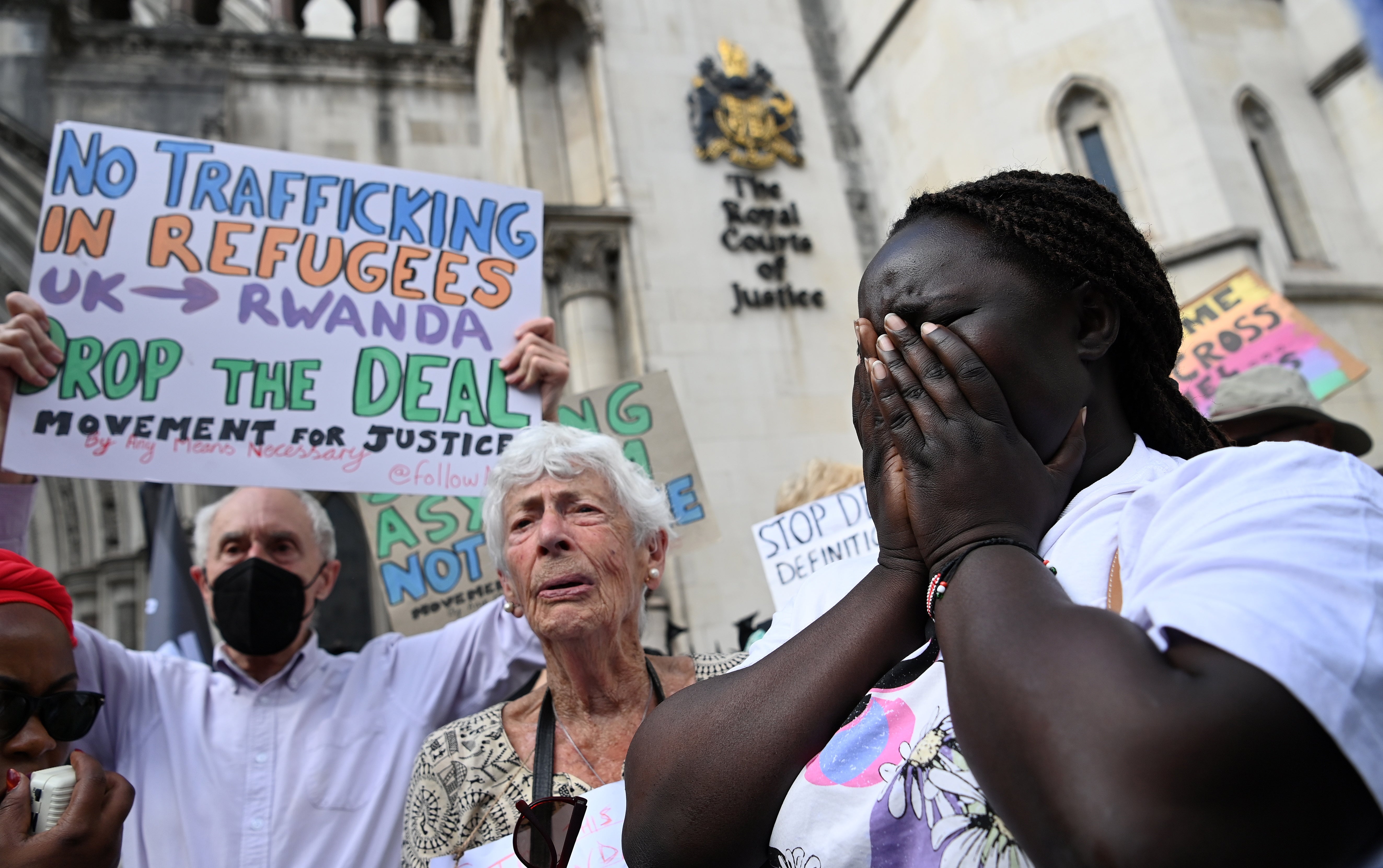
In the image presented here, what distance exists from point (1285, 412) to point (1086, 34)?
17.9ft

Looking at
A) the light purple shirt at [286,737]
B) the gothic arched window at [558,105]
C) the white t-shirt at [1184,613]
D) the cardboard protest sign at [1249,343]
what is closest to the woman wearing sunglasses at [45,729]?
the light purple shirt at [286,737]

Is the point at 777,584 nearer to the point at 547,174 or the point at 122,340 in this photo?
the point at 122,340

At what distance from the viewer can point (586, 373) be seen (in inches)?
289

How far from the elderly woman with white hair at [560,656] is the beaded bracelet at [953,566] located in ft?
3.81

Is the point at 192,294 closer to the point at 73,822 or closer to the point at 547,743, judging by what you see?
the point at 73,822

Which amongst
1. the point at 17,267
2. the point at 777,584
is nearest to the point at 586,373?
the point at 777,584

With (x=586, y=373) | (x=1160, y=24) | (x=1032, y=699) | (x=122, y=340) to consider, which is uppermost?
(x=1160, y=24)

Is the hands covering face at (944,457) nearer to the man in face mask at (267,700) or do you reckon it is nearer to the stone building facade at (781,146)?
the man in face mask at (267,700)

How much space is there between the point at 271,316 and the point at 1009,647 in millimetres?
2566

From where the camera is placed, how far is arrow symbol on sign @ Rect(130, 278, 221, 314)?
2662 mm

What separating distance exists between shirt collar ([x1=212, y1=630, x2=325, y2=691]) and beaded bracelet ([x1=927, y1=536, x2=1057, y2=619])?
6.84 ft

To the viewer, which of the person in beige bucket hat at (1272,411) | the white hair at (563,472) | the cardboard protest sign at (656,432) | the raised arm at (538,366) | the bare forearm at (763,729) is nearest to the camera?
the bare forearm at (763,729)

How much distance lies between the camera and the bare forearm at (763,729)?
98 cm

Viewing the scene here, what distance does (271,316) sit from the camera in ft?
8.99
